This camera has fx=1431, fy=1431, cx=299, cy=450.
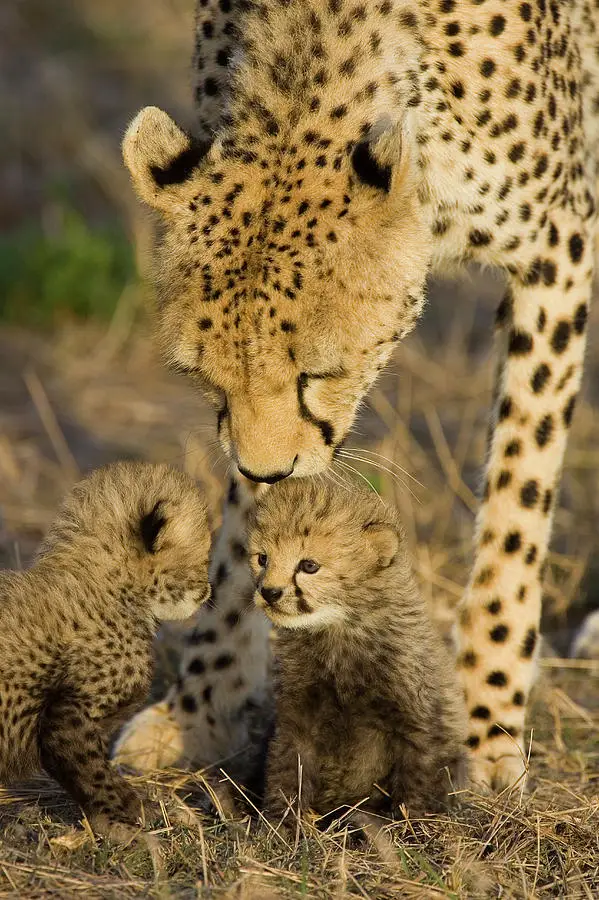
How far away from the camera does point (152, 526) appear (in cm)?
325

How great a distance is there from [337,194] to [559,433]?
42.9 inches

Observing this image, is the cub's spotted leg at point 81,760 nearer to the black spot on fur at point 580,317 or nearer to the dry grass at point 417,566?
the dry grass at point 417,566

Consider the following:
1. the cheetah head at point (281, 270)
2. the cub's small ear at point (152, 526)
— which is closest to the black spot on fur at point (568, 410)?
the cheetah head at point (281, 270)

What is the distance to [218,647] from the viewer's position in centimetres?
431

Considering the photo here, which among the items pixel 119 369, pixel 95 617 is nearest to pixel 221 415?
pixel 95 617

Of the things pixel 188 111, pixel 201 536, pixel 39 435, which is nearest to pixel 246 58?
pixel 201 536

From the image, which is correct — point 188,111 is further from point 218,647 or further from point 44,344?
point 218,647

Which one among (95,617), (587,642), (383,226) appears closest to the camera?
(95,617)

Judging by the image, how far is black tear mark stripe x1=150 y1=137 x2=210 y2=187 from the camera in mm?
3484

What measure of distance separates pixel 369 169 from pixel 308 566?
0.93m

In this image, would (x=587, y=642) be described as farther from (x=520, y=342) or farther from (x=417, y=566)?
(x=520, y=342)

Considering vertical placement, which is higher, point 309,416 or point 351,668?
point 309,416

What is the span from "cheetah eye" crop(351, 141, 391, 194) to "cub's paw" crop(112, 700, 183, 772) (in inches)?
65.9

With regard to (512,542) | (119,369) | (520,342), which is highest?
(520,342)
